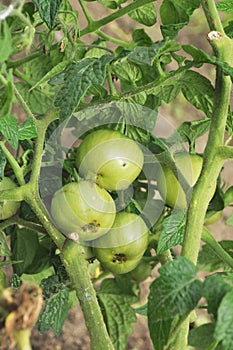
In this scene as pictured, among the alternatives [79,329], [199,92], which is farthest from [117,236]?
[79,329]

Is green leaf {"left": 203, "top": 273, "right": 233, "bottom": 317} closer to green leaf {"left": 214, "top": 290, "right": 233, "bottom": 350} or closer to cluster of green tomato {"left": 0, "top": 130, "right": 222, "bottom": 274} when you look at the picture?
green leaf {"left": 214, "top": 290, "right": 233, "bottom": 350}

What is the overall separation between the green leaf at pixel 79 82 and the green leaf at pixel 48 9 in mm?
65

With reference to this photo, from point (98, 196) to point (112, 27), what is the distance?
5.10 ft

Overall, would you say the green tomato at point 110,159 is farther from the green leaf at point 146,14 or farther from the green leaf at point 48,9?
the green leaf at point 146,14

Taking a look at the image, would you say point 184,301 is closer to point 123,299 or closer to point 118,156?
point 118,156

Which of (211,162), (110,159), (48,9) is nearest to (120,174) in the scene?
(110,159)

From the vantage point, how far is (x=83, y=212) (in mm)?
837

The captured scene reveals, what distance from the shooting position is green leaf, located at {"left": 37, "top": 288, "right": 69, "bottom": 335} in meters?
0.85

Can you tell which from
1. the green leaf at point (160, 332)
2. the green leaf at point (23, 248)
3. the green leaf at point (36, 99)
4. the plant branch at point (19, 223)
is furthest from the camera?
the green leaf at point (36, 99)

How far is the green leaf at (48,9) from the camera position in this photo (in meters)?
0.75

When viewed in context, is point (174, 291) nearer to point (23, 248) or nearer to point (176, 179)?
point (176, 179)

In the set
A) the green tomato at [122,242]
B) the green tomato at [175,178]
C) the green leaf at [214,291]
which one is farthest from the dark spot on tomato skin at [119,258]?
the green leaf at [214,291]

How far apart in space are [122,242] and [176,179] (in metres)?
0.12

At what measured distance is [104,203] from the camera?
0.85 m
